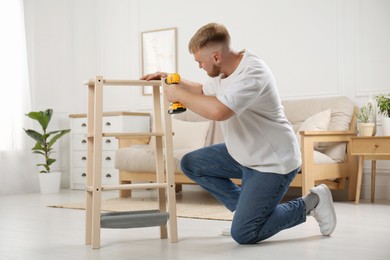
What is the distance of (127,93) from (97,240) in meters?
4.00

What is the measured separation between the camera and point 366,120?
4.79 m

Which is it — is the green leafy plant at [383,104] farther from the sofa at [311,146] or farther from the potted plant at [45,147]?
the potted plant at [45,147]

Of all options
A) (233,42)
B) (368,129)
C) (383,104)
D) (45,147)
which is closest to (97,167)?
(368,129)

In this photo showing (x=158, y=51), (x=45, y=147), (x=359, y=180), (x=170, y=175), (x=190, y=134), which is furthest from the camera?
(x=158, y=51)

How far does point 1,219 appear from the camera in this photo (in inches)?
157

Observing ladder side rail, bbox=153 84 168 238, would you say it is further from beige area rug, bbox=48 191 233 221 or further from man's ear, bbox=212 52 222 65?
beige area rug, bbox=48 191 233 221

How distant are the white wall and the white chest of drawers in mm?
288

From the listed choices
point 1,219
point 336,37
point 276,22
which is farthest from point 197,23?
point 1,219

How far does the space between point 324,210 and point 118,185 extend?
1016mm

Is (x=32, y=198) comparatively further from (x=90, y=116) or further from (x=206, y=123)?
(x=90, y=116)

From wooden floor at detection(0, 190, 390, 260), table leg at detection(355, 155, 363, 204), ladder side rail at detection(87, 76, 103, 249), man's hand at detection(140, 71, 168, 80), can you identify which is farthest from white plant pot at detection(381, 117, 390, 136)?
ladder side rail at detection(87, 76, 103, 249)

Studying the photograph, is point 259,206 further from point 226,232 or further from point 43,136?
point 43,136

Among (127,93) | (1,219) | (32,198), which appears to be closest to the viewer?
(1,219)

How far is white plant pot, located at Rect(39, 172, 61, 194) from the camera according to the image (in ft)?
20.1
